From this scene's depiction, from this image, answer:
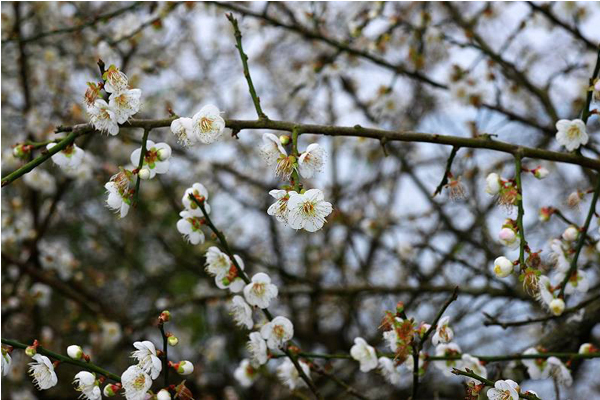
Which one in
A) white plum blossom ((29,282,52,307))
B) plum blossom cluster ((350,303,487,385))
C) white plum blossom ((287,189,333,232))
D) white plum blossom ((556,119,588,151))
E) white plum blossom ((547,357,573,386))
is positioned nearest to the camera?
white plum blossom ((287,189,333,232))

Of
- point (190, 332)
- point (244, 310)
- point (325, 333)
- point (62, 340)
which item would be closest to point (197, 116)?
point (244, 310)

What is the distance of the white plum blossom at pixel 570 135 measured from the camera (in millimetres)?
2078

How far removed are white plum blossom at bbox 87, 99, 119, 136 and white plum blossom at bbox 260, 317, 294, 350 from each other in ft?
2.65

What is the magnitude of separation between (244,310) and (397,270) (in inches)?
137

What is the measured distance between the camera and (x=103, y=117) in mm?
1849

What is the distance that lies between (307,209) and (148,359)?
0.65 metres

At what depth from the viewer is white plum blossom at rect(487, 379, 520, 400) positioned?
1.60 meters

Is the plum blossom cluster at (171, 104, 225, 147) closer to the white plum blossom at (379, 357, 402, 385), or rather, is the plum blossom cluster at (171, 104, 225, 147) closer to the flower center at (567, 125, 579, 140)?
the white plum blossom at (379, 357, 402, 385)

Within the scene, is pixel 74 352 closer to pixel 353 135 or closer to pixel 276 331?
pixel 276 331

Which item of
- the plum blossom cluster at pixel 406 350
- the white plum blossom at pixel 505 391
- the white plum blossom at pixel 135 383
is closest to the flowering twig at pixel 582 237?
the plum blossom cluster at pixel 406 350

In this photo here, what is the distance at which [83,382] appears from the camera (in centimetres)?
180

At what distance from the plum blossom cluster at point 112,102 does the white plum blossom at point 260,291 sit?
66 cm

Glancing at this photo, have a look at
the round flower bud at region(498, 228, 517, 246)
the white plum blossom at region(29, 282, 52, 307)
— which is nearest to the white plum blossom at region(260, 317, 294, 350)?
the round flower bud at region(498, 228, 517, 246)

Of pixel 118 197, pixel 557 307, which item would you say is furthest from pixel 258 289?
pixel 557 307
